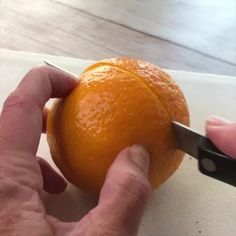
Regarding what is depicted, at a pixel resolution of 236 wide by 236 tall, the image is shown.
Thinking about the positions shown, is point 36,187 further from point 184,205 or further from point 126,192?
point 184,205

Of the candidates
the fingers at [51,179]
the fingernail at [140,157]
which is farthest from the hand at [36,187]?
the fingers at [51,179]

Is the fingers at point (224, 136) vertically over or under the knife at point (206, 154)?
over

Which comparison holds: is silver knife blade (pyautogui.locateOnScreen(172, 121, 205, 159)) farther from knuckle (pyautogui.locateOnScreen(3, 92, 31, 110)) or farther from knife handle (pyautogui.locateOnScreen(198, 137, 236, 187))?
knuckle (pyautogui.locateOnScreen(3, 92, 31, 110))

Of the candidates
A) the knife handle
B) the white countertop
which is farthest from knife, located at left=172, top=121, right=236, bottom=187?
the white countertop

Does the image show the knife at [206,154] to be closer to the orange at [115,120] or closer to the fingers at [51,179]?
the orange at [115,120]

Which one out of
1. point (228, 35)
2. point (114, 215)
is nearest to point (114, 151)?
point (114, 215)

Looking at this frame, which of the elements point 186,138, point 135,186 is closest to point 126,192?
point 135,186

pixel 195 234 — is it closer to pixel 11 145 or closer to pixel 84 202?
pixel 84 202
